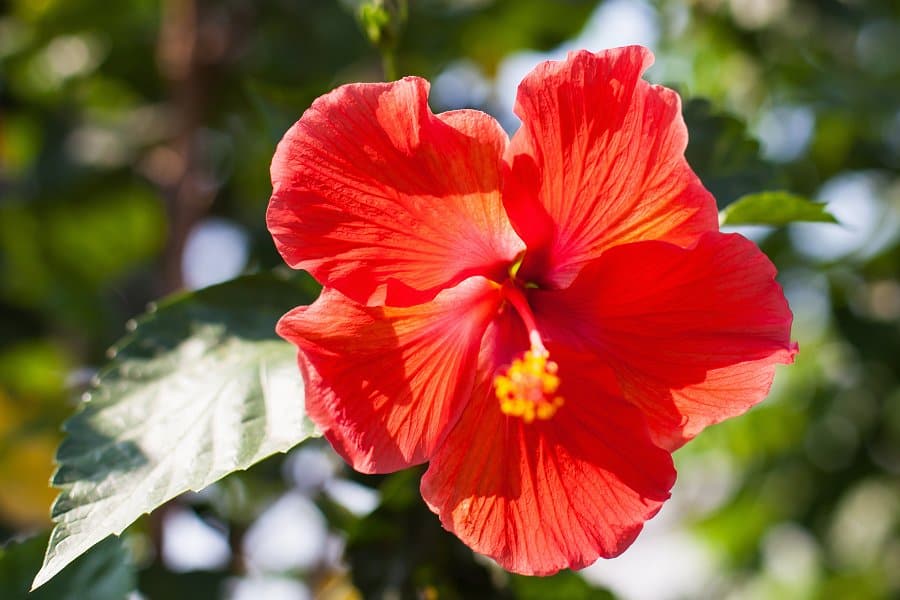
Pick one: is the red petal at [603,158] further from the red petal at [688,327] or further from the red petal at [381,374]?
the red petal at [381,374]

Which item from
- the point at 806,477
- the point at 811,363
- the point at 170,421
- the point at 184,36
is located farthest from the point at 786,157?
the point at 170,421

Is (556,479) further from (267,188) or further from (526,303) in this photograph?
(267,188)


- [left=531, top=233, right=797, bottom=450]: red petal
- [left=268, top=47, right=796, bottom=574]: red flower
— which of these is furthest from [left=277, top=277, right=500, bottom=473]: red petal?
[left=531, top=233, right=797, bottom=450]: red petal

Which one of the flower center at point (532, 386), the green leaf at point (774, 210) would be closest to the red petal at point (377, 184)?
the flower center at point (532, 386)

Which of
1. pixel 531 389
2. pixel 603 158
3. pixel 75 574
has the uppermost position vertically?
pixel 603 158

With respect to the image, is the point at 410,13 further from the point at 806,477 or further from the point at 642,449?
the point at 806,477

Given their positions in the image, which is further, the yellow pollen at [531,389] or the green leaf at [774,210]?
the green leaf at [774,210]


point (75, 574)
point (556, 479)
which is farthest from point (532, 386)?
point (75, 574)
